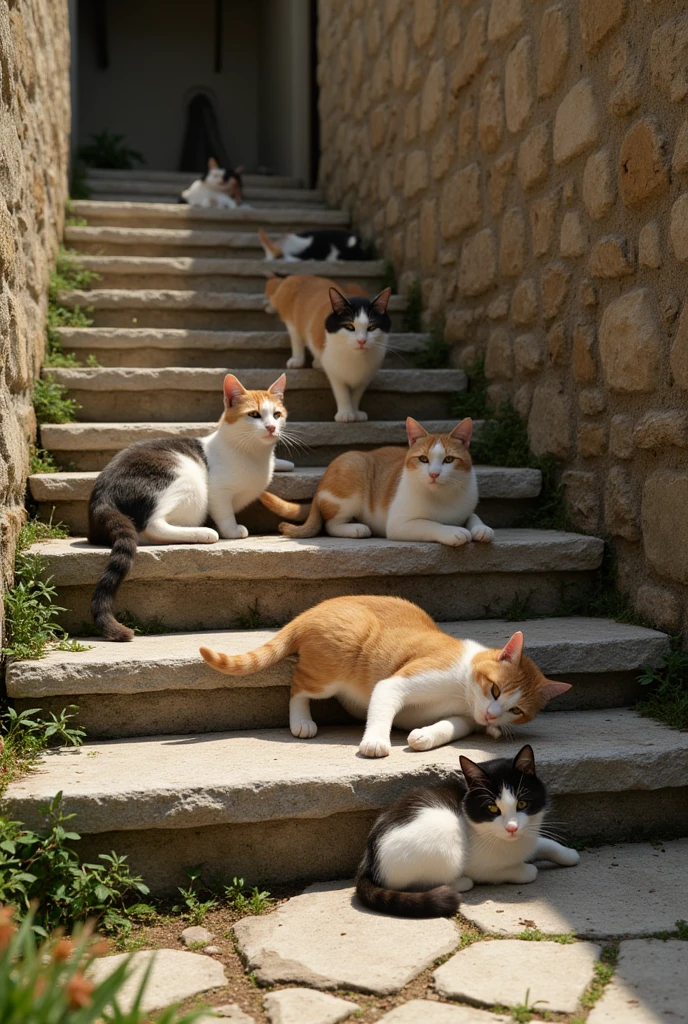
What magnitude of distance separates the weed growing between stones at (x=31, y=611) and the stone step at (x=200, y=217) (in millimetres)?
3478

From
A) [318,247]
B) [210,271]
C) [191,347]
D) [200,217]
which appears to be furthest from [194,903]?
[200,217]

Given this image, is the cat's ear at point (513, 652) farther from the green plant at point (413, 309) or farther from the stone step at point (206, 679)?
Answer: the green plant at point (413, 309)

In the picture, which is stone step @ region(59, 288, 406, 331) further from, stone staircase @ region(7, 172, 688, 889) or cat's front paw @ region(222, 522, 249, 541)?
cat's front paw @ region(222, 522, 249, 541)

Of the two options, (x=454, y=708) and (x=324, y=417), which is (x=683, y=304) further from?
(x=324, y=417)

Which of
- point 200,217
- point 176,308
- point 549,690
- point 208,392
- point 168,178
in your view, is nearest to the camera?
point 549,690

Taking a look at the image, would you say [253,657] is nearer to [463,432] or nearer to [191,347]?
[463,432]

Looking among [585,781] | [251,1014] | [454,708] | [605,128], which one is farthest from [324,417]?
[251,1014]

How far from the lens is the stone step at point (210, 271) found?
552 cm

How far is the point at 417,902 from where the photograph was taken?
2.29 meters

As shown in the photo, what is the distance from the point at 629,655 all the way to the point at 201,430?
80.0 inches

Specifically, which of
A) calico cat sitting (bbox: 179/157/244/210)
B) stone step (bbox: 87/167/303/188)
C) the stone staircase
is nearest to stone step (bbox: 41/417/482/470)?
the stone staircase

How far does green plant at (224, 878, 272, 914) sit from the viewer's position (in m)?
2.42

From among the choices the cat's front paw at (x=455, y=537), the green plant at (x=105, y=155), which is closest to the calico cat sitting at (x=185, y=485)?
the cat's front paw at (x=455, y=537)

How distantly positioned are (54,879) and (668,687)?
194 centimetres
